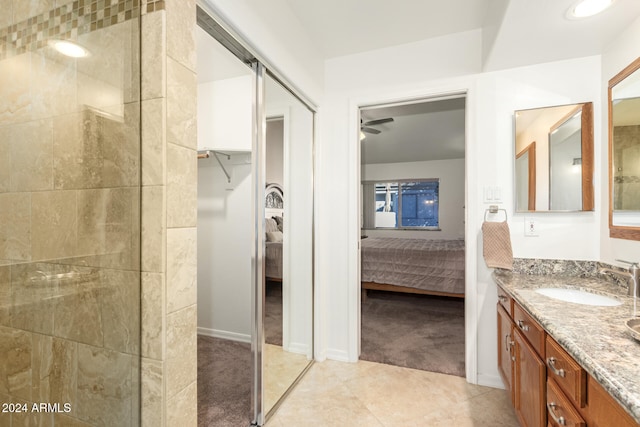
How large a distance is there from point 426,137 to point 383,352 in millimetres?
3717

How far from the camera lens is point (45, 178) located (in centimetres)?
111

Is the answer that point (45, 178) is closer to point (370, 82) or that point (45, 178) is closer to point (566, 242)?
point (370, 82)

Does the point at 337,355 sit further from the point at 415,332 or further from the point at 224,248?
the point at 224,248

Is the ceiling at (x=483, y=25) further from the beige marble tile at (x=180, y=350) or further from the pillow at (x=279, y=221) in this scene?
the beige marble tile at (x=180, y=350)

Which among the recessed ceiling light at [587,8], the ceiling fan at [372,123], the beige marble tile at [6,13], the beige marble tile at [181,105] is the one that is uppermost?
the ceiling fan at [372,123]

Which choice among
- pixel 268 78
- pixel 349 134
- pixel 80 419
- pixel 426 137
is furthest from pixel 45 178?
pixel 426 137

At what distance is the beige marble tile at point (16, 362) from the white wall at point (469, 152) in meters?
1.74

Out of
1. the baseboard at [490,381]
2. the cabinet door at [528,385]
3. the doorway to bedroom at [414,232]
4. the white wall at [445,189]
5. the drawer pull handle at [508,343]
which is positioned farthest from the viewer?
the white wall at [445,189]

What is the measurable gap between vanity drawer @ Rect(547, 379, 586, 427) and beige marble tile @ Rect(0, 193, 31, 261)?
1.96m

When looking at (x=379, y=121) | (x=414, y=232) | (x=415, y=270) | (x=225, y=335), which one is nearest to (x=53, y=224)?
(x=225, y=335)

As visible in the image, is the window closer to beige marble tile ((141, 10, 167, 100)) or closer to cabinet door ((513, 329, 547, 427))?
cabinet door ((513, 329, 547, 427))

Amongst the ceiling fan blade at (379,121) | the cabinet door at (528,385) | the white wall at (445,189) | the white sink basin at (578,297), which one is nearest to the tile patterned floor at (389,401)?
the cabinet door at (528,385)

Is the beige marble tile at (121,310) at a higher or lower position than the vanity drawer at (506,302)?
higher

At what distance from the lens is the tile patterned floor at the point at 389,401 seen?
1.80 m
